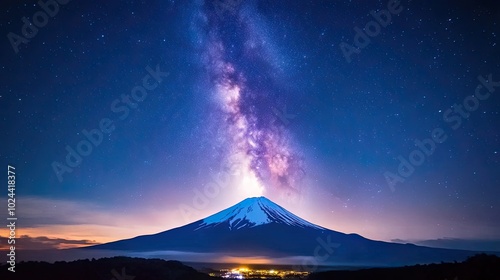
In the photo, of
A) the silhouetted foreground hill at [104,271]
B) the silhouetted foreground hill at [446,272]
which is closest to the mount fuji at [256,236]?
the silhouetted foreground hill at [104,271]

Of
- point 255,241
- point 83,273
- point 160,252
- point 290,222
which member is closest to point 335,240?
point 290,222

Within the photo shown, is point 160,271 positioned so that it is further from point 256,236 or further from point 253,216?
point 253,216

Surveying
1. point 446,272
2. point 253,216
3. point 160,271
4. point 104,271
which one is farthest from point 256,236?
point 446,272

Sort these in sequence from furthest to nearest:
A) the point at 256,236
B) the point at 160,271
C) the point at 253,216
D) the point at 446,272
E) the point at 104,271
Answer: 1. the point at 253,216
2. the point at 256,236
3. the point at 160,271
4. the point at 104,271
5. the point at 446,272

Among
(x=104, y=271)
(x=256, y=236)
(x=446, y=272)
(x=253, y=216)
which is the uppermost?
(x=253, y=216)

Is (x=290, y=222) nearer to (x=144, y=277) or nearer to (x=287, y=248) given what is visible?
(x=287, y=248)

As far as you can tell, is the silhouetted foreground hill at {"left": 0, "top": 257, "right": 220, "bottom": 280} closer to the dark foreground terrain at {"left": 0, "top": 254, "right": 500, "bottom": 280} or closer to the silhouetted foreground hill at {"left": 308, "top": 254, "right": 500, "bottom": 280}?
the dark foreground terrain at {"left": 0, "top": 254, "right": 500, "bottom": 280}

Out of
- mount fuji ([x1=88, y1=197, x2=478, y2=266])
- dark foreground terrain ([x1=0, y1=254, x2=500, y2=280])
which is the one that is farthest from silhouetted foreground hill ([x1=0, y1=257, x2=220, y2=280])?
mount fuji ([x1=88, y1=197, x2=478, y2=266])

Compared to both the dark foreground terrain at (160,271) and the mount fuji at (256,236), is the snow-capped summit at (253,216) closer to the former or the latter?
the mount fuji at (256,236)

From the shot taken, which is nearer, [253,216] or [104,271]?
[104,271]
